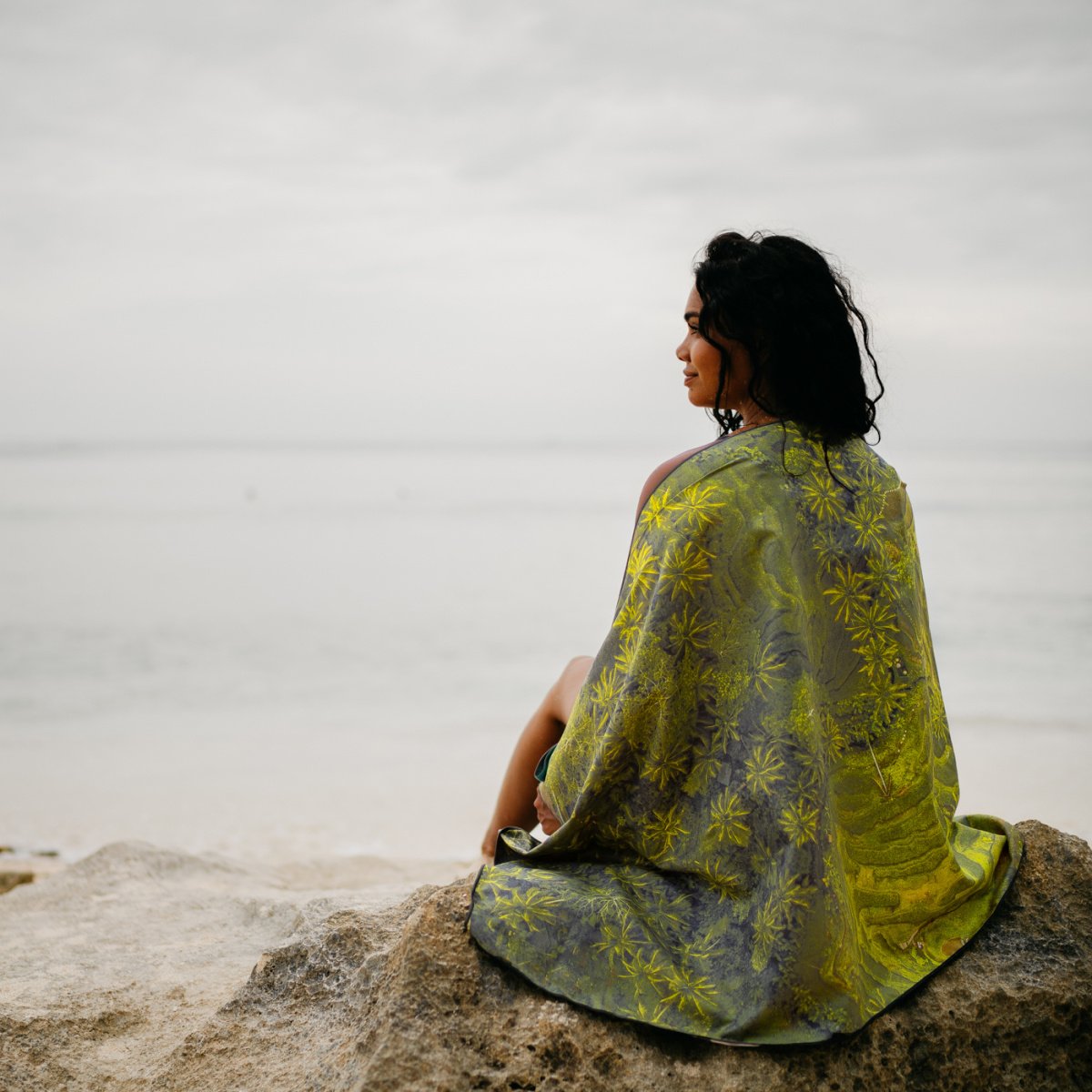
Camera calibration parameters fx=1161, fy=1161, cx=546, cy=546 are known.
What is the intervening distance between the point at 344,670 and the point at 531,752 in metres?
8.29

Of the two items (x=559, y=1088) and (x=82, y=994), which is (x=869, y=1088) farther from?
(x=82, y=994)

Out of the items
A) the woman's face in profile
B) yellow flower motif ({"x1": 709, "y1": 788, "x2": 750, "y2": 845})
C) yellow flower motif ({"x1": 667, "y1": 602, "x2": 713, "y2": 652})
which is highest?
the woman's face in profile

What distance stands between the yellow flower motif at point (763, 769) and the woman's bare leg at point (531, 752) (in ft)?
2.50

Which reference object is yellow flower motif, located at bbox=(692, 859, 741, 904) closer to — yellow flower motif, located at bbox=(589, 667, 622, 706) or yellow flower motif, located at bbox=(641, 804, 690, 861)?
yellow flower motif, located at bbox=(641, 804, 690, 861)

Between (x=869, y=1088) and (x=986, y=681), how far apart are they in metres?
8.83

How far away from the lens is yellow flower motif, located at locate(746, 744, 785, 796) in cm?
217

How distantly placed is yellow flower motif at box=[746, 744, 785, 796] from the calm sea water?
13.4 ft

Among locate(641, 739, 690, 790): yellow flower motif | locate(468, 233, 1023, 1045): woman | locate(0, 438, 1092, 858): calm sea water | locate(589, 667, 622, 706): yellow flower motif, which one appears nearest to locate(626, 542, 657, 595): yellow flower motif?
locate(468, 233, 1023, 1045): woman

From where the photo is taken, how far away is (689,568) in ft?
7.39

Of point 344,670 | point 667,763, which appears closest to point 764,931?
point 667,763

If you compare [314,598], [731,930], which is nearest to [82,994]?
[731,930]

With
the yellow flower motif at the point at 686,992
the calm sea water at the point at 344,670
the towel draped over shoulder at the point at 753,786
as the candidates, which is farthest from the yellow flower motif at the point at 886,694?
the calm sea water at the point at 344,670

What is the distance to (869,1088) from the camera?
2105 millimetres

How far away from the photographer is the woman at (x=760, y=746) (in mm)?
2111
